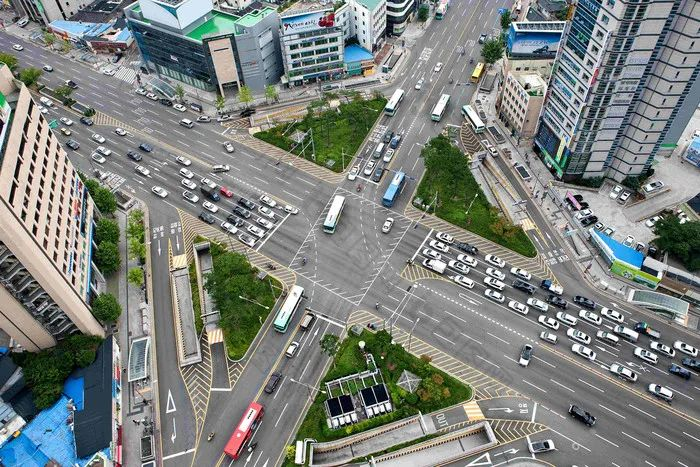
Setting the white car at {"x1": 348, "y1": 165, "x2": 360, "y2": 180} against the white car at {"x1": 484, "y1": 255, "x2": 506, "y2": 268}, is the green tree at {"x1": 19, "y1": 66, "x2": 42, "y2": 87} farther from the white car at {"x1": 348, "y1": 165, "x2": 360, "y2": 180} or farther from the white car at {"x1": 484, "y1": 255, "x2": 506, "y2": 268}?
the white car at {"x1": 484, "y1": 255, "x2": 506, "y2": 268}

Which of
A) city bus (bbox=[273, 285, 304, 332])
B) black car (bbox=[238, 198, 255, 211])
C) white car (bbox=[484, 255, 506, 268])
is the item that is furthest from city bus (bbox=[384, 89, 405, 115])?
city bus (bbox=[273, 285, 304, 332])

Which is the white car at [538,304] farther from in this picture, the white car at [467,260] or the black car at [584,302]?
the white car at [467,260]

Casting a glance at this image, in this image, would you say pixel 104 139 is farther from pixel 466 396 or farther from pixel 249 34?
pixel 466 396

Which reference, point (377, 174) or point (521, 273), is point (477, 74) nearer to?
point (377, 174)

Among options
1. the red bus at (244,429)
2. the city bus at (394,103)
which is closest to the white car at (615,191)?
the city bus at (394,103)

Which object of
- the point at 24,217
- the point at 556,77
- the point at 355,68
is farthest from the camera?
the point at 355,68

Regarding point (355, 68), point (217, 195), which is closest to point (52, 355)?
point (217, 195)
